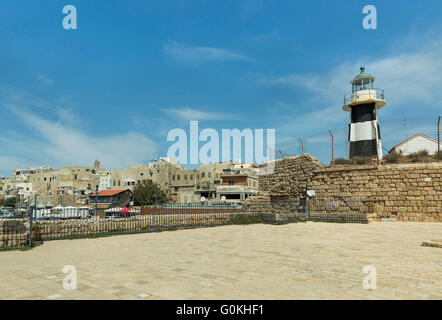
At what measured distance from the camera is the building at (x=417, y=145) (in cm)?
1886

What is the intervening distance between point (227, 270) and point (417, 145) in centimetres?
2060

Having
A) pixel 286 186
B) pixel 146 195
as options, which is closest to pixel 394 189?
pixel 286 186

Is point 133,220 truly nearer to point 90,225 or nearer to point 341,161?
point 90,225

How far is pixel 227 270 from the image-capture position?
5461 mm

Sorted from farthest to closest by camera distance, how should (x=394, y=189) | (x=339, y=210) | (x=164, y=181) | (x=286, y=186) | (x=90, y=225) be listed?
(x=164, y=181) → (x=286, y=186) → (x=339, y=210) → (x=394, y=189) → (x=90, y=225)

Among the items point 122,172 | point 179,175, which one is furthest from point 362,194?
point 122,172

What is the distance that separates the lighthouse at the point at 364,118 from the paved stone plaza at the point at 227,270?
13.0 m

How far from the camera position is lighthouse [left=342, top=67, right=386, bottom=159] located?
20.8 m

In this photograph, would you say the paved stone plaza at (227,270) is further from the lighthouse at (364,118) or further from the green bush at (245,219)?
the lighthouse at (364,118)

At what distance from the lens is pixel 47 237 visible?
10023mm

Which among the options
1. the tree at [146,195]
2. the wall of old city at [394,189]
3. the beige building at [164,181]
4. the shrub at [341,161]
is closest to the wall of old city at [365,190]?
the wall of old city at [394,189]
